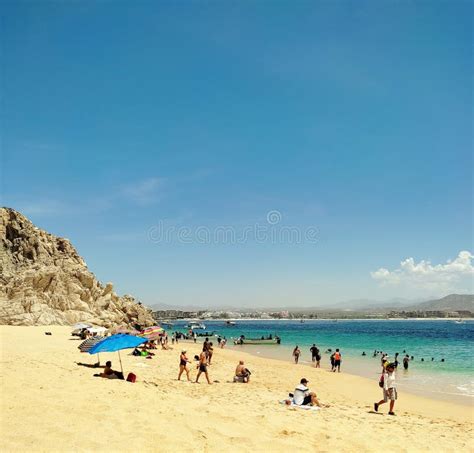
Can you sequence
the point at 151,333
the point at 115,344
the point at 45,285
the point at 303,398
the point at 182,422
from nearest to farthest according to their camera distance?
1. the point at 182,422
2. the point at 303,398
3. the point at 115,344
4. the point at 151,333
5. the point at 45,285

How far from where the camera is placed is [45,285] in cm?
5297

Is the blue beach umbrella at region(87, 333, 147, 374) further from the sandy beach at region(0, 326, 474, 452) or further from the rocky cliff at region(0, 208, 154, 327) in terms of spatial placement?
the rocky cliff at region(0, 208, 154, 327)

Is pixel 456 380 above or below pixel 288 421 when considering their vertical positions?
below

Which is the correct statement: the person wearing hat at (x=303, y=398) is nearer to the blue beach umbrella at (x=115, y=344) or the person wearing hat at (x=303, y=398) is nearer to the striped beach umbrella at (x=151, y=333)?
the blue beach umbrella at (x=115, y=344)

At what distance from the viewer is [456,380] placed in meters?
25.3

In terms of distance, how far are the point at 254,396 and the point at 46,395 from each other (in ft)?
25.3

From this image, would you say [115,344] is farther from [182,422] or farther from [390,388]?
[390,388]

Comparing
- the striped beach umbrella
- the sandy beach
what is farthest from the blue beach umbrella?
the striped beach umbrella

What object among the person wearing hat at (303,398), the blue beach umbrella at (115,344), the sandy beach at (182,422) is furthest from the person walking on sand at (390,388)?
the blue beach umbrella at (115,344)

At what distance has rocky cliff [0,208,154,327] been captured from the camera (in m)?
49.9

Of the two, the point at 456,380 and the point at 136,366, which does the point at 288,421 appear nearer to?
the point at 136,366

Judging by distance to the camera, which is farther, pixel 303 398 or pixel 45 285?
pixel 45 285

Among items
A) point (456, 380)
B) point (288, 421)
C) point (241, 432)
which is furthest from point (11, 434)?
point (456, 380)

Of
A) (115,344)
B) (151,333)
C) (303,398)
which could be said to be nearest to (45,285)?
(151,333)
